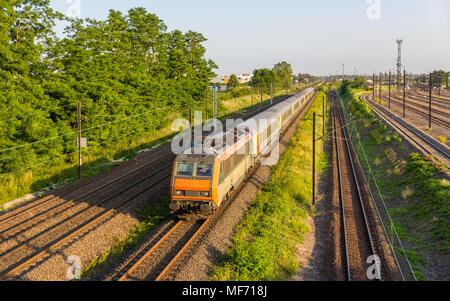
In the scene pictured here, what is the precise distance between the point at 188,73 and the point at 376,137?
30.4 metres

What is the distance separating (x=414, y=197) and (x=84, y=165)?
2239 cm

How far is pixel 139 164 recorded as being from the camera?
26.3 m

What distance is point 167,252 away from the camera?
12508 millimetres

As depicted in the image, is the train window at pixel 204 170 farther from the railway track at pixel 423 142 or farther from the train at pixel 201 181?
the railway track at pixel 423 142

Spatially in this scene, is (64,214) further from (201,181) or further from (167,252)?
(201,181)

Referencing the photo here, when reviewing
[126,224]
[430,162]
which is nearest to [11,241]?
[126,224]

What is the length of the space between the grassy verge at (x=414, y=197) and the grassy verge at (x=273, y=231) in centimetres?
451

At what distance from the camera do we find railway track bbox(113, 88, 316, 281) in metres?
11.0

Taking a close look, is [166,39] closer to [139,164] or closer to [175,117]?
[175,117]

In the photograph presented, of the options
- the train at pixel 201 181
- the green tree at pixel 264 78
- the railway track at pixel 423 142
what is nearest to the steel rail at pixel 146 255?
the train at pixel 201 181

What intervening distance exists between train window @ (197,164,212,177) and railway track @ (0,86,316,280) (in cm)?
504

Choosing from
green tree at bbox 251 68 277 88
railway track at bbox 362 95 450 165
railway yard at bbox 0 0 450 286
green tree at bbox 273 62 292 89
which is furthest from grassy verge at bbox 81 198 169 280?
green tree at bbox 273 62 292 89

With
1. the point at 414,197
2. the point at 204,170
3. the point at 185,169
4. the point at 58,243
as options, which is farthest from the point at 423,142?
the point at 58,243

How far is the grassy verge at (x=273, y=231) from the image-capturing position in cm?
1149
